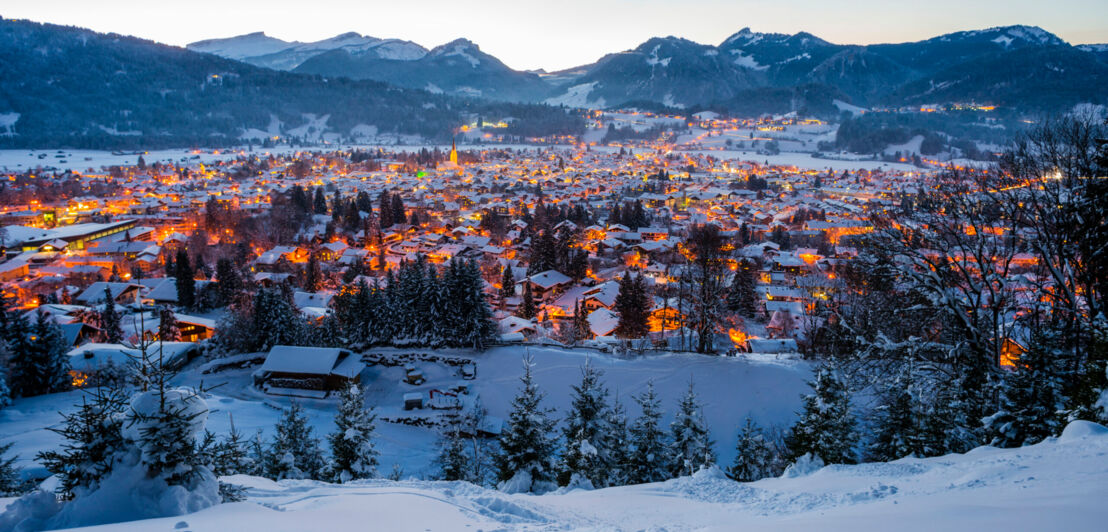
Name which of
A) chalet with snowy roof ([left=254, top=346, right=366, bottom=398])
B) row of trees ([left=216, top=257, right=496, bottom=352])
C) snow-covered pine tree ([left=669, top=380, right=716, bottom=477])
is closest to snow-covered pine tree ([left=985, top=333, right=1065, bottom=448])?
snow-covered pine tree ([left=669, top=380, right=716, bottom=477])

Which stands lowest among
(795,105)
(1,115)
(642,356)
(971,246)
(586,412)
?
(642,356)

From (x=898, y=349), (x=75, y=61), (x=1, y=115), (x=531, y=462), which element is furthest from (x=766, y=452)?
(x=75, y=61)

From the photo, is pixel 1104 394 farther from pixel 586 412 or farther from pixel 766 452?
pixel 586 412

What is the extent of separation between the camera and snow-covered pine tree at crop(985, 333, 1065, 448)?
552 cm

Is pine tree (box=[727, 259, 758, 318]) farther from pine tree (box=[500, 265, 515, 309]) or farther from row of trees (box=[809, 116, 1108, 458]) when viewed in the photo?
row of trees (box=[809, 116, 1108, 458])

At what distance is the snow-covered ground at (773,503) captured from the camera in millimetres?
2996

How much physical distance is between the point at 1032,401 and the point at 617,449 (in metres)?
6.15

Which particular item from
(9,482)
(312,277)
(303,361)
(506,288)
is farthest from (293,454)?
(312,277)

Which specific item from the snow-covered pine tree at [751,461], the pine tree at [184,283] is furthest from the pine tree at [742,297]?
the pine tree at [184,283]

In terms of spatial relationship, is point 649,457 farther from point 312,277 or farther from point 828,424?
point 312,277

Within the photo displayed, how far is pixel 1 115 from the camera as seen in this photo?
380ft

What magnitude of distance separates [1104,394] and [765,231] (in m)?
42.7

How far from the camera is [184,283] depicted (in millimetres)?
28031

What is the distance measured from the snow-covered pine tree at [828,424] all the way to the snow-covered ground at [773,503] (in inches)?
107
